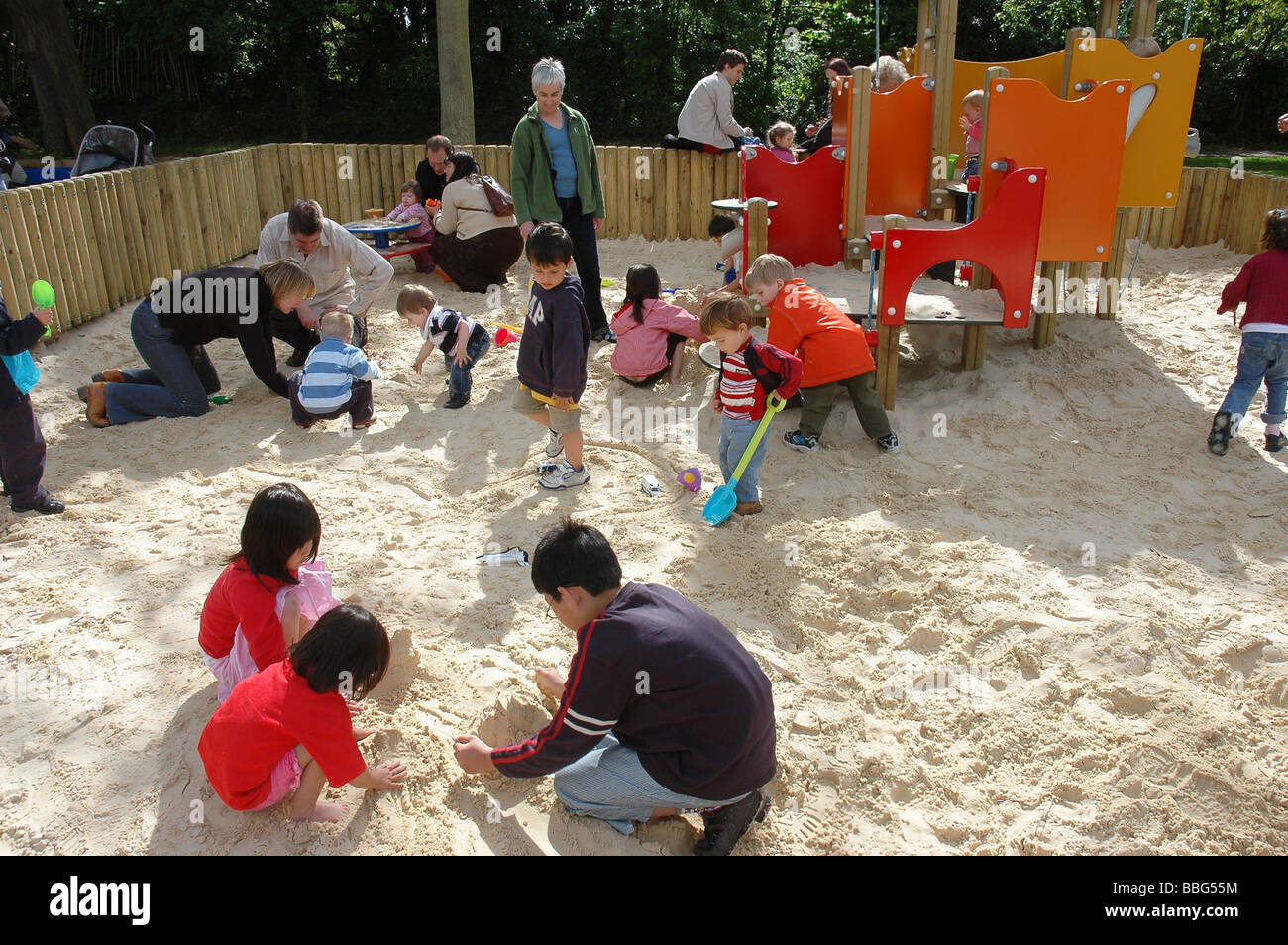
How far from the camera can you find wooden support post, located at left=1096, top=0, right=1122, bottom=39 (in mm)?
6477

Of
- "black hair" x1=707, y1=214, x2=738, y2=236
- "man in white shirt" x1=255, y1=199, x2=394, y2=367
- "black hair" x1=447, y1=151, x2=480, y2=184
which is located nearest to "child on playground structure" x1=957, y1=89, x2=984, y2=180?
"black hair" x1=707, y1=214, x2=738, y2=236

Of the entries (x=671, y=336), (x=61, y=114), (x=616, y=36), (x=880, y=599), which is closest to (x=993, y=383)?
(x=671, y=336)

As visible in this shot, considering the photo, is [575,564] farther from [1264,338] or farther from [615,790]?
[1264,338]

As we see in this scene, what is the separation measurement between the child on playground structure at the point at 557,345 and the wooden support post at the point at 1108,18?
4308mm

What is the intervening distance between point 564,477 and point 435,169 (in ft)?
16.0

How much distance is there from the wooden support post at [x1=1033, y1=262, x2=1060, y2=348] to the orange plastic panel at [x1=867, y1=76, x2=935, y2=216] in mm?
1171

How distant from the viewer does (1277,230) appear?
4.87 metres

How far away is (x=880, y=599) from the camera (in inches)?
151

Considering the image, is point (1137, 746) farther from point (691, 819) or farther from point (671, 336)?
point (671, 336)

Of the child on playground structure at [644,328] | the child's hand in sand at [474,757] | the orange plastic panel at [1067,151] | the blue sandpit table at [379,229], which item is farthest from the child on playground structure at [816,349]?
the blue sandpit table at [379,229]

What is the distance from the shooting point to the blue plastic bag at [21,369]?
14.1 ft

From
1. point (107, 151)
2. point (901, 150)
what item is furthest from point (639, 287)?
point (107, 151)

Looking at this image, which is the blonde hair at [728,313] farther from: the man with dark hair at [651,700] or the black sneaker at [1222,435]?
the black sneaker at [1222,435]

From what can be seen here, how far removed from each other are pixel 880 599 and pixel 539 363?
194 centimetres
